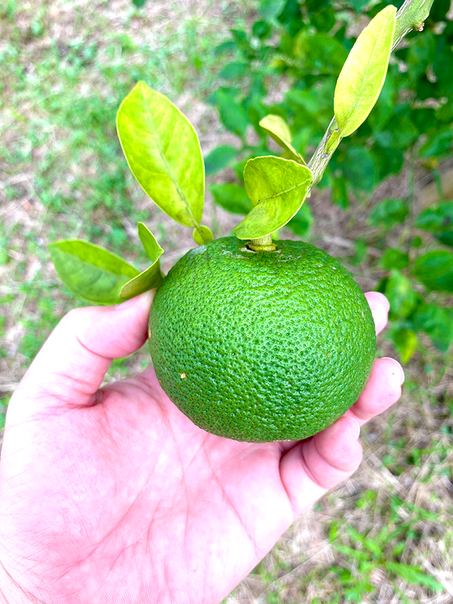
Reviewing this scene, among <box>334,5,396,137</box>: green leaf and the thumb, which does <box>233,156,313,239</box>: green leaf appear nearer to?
<box>334,5,396,137</box>: green leaf

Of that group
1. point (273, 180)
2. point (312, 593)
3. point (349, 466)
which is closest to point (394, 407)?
point (312, 593)

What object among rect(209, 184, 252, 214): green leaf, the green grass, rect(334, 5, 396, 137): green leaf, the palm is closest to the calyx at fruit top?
rect(334, 5, 396, 137): green leaf

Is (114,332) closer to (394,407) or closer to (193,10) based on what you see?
(394,407)

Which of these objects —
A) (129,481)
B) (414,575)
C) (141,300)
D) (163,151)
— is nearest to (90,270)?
(141,300)

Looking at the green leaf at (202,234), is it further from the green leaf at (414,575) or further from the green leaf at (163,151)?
the green leaf at (414,575)

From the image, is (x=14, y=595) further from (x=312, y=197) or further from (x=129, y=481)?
(x=312, y=197)
